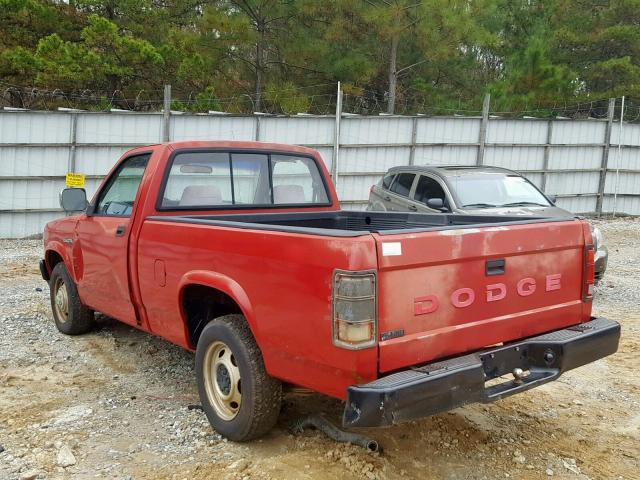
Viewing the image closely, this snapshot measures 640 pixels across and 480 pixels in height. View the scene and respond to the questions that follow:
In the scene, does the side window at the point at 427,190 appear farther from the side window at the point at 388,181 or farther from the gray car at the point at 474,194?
the side window at the point at 388,181

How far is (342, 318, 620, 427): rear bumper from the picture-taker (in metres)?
2.93

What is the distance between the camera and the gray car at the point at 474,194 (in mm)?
8359

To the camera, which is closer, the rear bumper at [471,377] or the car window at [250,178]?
the rear bumper at [471,377]

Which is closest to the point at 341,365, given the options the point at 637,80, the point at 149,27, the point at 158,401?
the point at 158,401

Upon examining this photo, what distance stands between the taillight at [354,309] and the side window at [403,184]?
7.06 metres

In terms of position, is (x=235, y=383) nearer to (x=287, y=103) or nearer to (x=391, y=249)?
(x=391, y=249)

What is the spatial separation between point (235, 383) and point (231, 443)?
1.22 ft

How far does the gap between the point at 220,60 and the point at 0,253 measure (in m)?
12.2

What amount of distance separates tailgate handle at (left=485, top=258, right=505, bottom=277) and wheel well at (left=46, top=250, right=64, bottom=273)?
177 inches

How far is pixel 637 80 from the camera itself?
23.8 meters

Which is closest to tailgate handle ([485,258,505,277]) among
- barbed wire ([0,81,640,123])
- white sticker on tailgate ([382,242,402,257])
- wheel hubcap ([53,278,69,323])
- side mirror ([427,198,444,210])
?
white sticker on tailgate ([382,242,402,257])

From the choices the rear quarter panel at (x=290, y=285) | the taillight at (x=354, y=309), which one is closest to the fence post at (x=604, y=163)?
the rear quarter panel at (x=290, y=285)

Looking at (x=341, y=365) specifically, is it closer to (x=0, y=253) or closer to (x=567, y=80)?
(x=0, y=253)

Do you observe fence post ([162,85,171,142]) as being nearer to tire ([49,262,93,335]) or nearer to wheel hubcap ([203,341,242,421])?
tire ([49,262,93,335])
